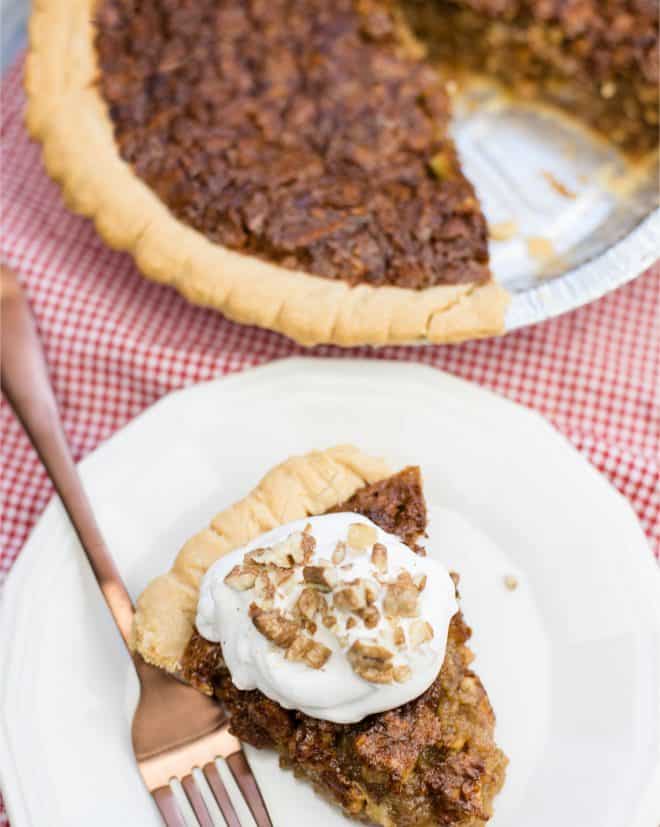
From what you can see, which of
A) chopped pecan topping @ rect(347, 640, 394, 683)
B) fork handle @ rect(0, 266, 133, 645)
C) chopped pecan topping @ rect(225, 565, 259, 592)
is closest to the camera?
chopped pecan topping @ rect(347, 640, 394, 683)

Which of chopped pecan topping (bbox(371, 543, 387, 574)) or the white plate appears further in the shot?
the white plate

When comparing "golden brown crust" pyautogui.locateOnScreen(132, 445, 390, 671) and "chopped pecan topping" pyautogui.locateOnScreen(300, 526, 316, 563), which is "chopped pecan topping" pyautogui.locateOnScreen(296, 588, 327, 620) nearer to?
"chopped pecan topping" pyautogui.locateOnScreen(300, 526, 316, 563)

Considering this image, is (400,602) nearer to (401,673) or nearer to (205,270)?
(401,673)

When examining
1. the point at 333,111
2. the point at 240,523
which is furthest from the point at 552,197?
the point at 240,523

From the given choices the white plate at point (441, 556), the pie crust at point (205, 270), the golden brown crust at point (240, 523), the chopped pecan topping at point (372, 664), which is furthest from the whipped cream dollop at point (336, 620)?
the pie crust at point (205, 270)

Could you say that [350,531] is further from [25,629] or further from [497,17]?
[497,17]

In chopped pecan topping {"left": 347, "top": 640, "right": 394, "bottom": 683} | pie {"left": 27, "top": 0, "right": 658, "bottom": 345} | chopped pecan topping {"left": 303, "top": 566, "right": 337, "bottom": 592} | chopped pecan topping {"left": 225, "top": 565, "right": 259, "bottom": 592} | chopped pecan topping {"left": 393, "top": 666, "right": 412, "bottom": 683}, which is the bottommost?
chopped pecan topping {"left": 393, "top": 666, "right": 412, "bottom": 683}

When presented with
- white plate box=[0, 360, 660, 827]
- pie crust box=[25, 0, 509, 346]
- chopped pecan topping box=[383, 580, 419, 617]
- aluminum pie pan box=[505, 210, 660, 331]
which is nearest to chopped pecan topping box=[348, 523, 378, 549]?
chopped pecan topping box=[383, 580, 419, 617]

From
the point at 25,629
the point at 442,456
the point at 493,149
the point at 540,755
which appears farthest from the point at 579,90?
the point at 25,629
